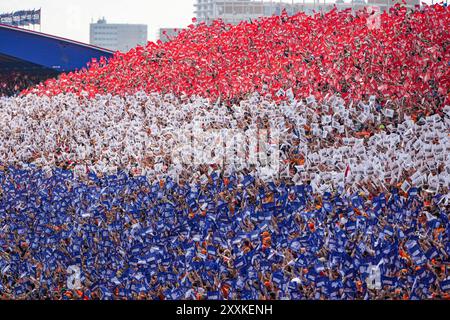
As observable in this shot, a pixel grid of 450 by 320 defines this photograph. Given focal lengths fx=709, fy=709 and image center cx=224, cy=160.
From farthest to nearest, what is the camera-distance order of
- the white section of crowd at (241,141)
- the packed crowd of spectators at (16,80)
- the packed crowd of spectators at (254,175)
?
the packed crowd of spectators at (16,80)
the white section of crowd at (241,141)
the packed crowd of spectators at (254,175)

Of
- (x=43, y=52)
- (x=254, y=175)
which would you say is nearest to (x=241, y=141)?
(x=254, y=175)

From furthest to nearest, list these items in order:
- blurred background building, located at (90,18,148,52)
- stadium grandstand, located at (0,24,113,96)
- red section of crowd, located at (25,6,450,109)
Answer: stadium grandstand, located at (0,24,113,96)
blurred background building, located at (90,18,148,52)
red section of crowd, located at (25,6,450,109)

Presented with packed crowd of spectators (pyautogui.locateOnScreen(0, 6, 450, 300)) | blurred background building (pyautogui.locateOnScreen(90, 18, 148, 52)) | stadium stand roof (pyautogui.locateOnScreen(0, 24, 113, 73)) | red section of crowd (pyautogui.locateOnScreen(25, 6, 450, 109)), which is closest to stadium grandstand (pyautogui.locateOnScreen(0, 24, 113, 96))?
stadium stand roof (pyautogui.locateOnScreen(0, 24, 113, 73))

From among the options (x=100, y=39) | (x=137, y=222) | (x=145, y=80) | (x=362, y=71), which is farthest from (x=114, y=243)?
(x=100, y=39)

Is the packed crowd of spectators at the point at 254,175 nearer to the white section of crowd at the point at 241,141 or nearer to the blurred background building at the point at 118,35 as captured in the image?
the white section of crowd at the point at 241,141

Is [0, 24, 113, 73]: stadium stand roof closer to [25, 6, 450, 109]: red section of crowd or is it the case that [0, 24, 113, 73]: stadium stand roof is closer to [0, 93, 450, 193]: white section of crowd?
[25, 6, 450, 109]: red section of crowd

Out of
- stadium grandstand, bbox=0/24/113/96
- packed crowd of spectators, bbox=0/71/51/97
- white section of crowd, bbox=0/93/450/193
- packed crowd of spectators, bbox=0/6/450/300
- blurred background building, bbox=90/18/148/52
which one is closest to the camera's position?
packed crowd of spectators, bbox=0/6/450/300

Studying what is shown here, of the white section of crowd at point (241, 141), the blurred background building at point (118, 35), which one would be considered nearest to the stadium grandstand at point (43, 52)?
the blurred background building at point (118, 35)

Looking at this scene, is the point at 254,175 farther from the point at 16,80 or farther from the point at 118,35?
the point at 16,80
